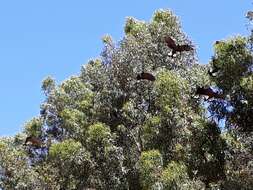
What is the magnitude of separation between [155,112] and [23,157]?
5363mm

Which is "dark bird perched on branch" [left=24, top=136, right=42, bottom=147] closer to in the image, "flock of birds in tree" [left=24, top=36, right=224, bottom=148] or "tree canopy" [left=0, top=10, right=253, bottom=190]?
"tree canopy" [left=0, top=10, right=253, bottom=190]

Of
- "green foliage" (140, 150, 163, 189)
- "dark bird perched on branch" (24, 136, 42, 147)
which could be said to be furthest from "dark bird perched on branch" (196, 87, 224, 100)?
"dark bird perched on branch" (24, 136, 42, 147)

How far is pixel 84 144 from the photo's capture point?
1574 centimetres

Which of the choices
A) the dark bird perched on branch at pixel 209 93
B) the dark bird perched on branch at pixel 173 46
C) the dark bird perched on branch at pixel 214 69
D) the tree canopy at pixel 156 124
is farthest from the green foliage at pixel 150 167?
the dark bird perched on branch at pixel 173 46

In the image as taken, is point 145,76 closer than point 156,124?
No

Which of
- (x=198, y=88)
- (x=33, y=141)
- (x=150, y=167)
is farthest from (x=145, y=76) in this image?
(x=33, y=141)

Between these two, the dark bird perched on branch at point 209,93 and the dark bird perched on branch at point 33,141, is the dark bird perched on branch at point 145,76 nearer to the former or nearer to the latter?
the dark bird perched on branch at point 209,93

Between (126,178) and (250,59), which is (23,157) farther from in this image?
(250,59)

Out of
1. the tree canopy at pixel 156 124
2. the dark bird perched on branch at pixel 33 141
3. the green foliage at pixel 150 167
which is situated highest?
the dark bird perched on branch at pixel 33 141

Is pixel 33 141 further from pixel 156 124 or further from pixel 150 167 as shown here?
pixel 150 167

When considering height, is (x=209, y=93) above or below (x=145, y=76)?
below

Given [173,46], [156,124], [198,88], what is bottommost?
[156,124]

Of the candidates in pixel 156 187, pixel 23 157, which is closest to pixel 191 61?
pixel 156 187

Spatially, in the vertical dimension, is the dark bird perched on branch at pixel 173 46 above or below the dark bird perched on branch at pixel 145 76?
above
